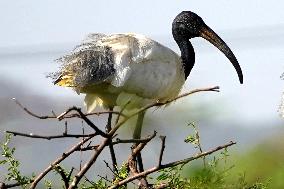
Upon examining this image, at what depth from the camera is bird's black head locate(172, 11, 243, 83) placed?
19.8ft

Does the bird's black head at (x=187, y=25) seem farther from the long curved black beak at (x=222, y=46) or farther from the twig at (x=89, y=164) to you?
the twig at (x=89, y=164)

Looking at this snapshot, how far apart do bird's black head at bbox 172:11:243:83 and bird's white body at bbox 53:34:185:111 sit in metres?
0.49

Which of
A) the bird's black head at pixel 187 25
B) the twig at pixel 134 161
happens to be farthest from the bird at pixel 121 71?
the twig at pixel 134 161

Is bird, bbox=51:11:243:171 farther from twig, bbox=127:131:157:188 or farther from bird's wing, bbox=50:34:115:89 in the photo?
twig, bbox=127:131:157:188

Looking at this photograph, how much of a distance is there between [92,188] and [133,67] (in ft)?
8.15

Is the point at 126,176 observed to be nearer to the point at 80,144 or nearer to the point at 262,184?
the point at 80,144

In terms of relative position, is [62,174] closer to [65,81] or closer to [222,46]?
[65,81]

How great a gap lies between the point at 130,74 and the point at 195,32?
3.74 ft

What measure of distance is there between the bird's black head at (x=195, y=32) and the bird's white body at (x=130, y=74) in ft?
1.60

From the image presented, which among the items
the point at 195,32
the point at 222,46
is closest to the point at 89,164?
the point at 222,46

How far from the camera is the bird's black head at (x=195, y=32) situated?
604 centimetres

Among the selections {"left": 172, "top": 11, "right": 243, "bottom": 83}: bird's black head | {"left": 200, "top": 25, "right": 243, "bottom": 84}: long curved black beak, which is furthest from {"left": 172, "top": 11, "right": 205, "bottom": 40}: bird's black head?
{"left": 200, "top": 25, "right": 243, "bottom": 84}: long curved black beak

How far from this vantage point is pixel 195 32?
6277mm

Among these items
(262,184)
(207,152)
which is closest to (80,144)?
(207,152)
